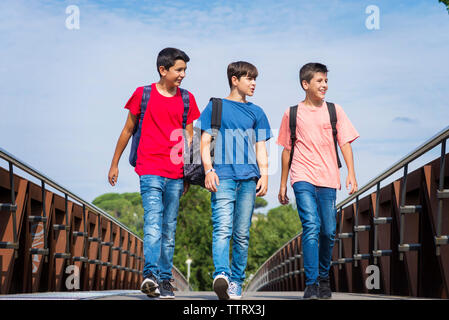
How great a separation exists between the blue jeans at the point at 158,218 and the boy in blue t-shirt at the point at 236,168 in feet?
1.55

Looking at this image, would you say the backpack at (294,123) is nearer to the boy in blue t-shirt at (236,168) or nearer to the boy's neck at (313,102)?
the boy's neck at (313,102)

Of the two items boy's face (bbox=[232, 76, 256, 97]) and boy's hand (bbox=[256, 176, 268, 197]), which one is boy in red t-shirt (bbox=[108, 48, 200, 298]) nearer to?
boy's face (bbox=[232, 76, 256, 97])

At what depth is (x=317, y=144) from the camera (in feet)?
20.8

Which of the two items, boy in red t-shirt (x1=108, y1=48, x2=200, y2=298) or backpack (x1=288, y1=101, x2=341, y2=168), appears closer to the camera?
boy in red t-shirt (x1=108, y1=48, x2=200, y2=298)

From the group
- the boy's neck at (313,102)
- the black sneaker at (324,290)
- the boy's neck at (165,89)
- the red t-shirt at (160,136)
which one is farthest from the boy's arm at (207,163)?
the black sneaker at (324,290)

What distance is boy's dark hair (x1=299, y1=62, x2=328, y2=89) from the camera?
21.1 feet

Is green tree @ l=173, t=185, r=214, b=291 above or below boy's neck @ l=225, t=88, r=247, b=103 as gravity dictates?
above

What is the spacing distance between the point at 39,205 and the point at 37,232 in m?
0.41

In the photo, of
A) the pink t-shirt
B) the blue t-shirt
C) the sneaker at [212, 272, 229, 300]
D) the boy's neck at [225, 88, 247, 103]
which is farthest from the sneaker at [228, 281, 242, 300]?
the boy's neck at [225, 88, 247, 103]

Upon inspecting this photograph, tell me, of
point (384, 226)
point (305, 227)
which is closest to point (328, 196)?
point (305, 227)

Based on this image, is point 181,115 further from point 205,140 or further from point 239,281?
point 239,281

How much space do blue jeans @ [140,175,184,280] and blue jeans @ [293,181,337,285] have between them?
1073 mm

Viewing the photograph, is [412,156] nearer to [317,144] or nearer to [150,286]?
[317,144]

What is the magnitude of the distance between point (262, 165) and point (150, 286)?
4.49ft
